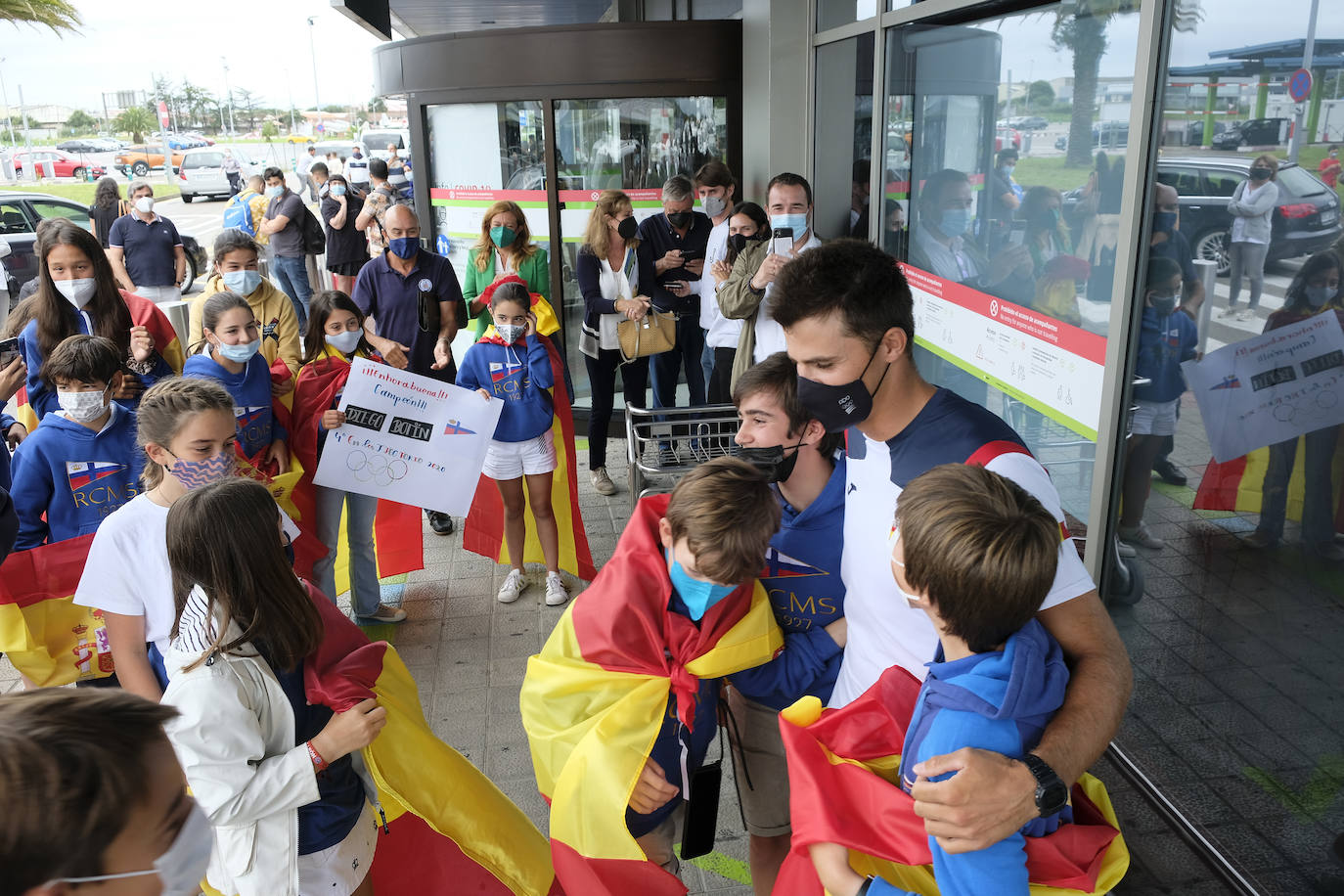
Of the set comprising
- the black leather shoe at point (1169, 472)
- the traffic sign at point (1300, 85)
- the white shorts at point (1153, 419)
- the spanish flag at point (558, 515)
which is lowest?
the spanish flag at point (558, 515)

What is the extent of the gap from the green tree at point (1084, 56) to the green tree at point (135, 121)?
257 ft

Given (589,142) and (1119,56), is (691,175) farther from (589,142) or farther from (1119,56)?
(1119,56)

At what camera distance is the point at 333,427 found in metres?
4.44

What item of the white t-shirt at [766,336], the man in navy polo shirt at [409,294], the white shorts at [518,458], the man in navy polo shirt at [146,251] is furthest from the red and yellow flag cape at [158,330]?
the man in navy polo shirt at [146,251]

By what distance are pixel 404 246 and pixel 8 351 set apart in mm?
2125

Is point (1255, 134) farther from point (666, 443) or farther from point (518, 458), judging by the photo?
point (518, 458)

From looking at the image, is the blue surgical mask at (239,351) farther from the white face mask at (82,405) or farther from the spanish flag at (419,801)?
the spanish flag at (419,801)

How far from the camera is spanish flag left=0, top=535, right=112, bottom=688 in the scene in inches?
131

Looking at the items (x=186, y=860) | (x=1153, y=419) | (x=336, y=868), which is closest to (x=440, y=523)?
(x=336, y=868)

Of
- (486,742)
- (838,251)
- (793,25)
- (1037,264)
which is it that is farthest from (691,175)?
(838,251)

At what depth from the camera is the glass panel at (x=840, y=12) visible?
5732 mm

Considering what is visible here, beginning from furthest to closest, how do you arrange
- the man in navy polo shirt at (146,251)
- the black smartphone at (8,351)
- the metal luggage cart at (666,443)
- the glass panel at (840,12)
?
the man in navy polo shirt at (146,251) < the glass panel at (840,12) < the black smartphone at (8,351) < the metal luggage cart at (666,443)

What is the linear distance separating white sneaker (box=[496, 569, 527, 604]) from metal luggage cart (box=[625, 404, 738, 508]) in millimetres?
1796

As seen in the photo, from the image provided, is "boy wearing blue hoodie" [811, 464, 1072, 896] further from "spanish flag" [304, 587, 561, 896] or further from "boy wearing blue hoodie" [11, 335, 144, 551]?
"boy wearing blue hoodie" [11, 335, 144, 551]
